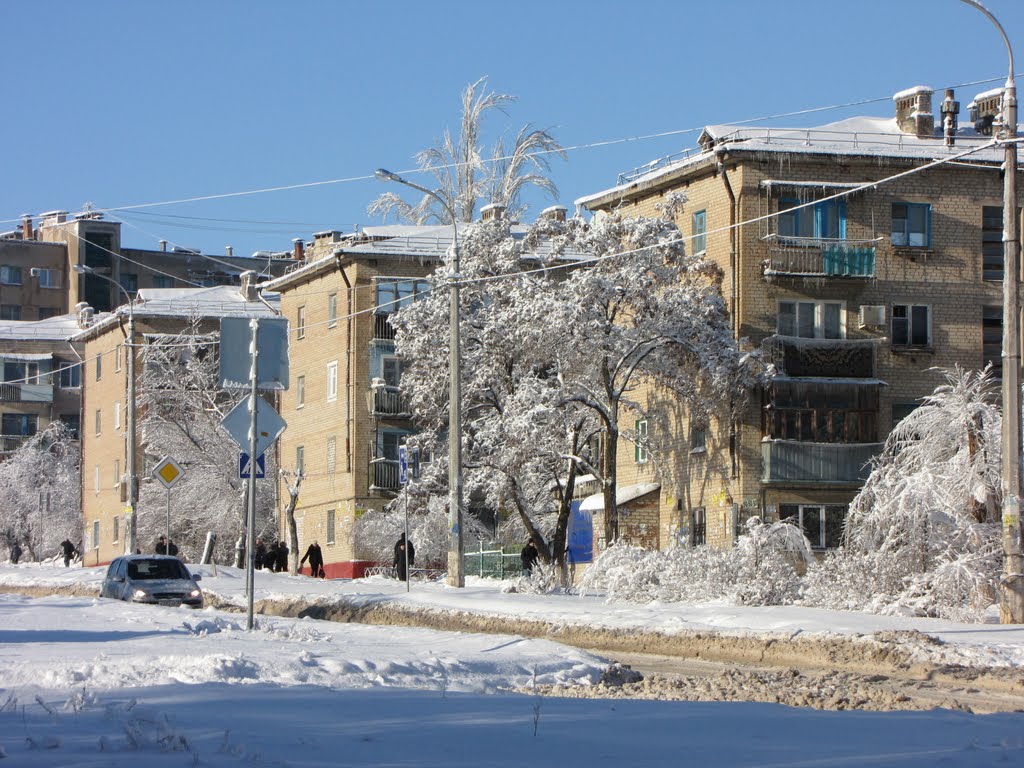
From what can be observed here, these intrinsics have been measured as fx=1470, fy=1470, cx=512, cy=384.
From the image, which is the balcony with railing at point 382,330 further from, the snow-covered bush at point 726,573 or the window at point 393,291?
the snow-covered bush at point 726,573

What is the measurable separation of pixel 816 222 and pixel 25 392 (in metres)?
61.6

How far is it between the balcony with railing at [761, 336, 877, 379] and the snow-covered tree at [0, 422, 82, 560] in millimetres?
49954

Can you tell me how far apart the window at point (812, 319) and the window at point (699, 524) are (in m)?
6.03

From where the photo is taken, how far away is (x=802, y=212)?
1763 inches

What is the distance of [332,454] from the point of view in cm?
5947

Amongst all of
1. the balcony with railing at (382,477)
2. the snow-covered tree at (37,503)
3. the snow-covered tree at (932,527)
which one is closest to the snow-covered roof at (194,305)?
the snow-covered tree at (37,503)

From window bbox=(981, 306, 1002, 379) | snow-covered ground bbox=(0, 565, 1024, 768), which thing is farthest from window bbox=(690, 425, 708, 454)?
snow-covered ground bbox=(0, 565, 1024, 768)

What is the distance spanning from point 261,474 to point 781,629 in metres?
8.31

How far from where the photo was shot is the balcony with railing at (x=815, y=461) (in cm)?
4319

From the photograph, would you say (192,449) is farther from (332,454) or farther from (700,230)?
(700,230)

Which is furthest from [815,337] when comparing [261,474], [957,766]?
[957,766]

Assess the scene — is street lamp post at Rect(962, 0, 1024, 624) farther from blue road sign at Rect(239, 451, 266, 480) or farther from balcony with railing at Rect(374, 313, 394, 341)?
balcony with railing at Rect(374, 313, 394, 341)

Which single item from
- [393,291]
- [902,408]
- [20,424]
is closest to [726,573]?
[902,408]

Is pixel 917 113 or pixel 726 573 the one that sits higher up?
pixel 917 113
